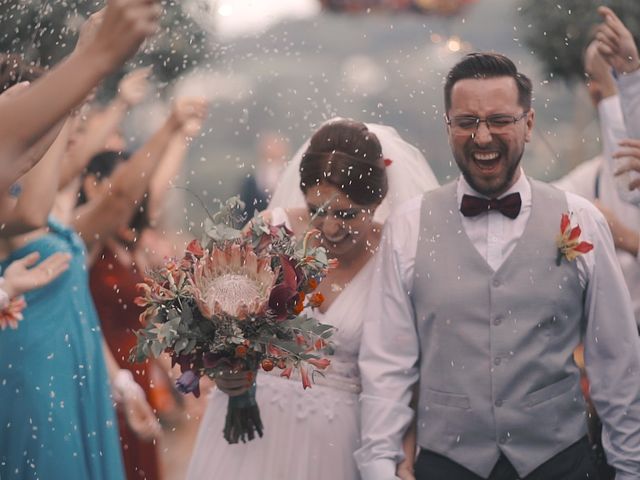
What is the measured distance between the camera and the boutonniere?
3.15 metres

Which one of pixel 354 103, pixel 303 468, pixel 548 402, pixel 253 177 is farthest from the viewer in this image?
pixel 253 177

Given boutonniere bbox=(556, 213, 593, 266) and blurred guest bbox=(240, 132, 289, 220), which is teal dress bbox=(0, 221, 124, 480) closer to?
boutonniere bbox=(556, 213, 593, 266)

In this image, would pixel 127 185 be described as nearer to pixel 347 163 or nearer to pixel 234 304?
pixel 347 163

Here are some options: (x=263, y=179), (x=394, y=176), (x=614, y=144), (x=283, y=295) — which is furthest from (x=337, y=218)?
(x=263, y=179)

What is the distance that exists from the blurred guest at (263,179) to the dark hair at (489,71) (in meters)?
2.52

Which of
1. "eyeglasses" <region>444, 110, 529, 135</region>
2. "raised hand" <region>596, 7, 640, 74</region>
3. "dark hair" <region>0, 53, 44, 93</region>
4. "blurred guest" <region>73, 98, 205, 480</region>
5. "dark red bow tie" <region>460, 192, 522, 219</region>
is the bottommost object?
"blurred guest" <region>73, 98, 205, 480</region>

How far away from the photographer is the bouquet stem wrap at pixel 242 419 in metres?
3.40

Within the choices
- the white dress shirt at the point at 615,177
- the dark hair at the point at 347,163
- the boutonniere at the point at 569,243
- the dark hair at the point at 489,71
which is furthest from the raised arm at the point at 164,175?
the boutonniere at the point at 569,243

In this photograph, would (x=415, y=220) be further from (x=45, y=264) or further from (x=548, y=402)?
(x=45, y=264)

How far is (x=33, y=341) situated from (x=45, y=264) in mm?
293

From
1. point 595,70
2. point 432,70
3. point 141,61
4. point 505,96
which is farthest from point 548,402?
point 141,61

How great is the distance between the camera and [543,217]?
3279 millimetres

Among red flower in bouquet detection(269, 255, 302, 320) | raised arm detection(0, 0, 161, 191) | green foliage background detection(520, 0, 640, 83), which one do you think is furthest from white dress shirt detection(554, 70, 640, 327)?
green foliage background detection(520, 0, 640, 83)

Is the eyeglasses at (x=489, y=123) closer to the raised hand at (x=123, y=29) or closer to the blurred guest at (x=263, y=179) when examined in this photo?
the raised hand at (x=123, y=29)
